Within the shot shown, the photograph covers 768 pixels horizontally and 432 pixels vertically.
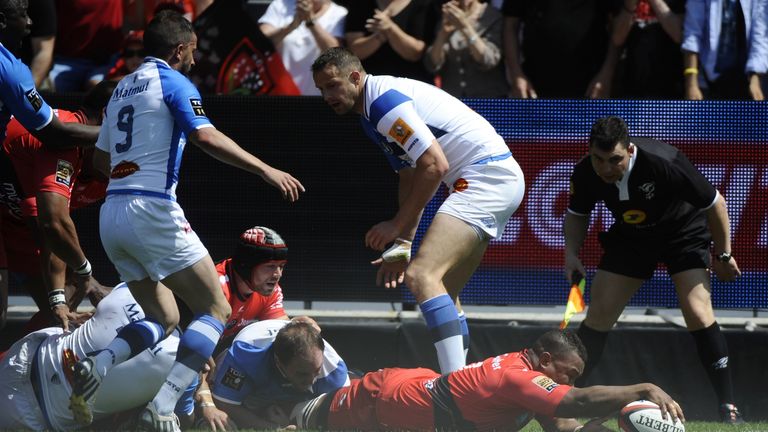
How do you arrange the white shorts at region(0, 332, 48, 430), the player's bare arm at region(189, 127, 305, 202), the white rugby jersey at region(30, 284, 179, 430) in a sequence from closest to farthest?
1. the player's bare arm at region(189, 127, 305, 202)
2. the white rugby jersey at region(30, 284, 179, 430)
3. the white shorts at region(0, 332, 48, 430)

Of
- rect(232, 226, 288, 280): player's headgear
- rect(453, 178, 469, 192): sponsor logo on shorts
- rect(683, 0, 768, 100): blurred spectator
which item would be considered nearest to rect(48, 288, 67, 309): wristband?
rect(232, 226, 288, 280): player's headgear

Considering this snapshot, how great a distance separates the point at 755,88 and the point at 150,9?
4614 millimetres

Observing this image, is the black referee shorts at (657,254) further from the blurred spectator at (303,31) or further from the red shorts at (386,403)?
the blurred spectator at (303,31)

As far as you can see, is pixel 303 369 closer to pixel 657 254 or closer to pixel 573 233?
pixel 573 233

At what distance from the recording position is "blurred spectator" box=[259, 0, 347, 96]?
915 centimetres

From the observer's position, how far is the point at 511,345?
789 centimetres

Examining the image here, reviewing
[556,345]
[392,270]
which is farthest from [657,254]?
[392,270]

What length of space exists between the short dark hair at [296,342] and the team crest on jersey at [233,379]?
29 cm

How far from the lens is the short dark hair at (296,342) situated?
260 inches

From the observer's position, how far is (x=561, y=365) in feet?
19.9

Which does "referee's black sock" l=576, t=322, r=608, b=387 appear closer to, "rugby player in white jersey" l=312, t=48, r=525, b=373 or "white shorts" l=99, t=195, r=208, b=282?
"rugby player in white jersey" l=312, t=48, r=525, b=373

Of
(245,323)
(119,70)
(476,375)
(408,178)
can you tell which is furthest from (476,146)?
(119,70)

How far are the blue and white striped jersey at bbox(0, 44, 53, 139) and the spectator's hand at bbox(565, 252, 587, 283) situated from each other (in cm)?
312

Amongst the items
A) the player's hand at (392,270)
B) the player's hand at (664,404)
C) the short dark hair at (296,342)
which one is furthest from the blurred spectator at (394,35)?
the player's hand at (664,404)
